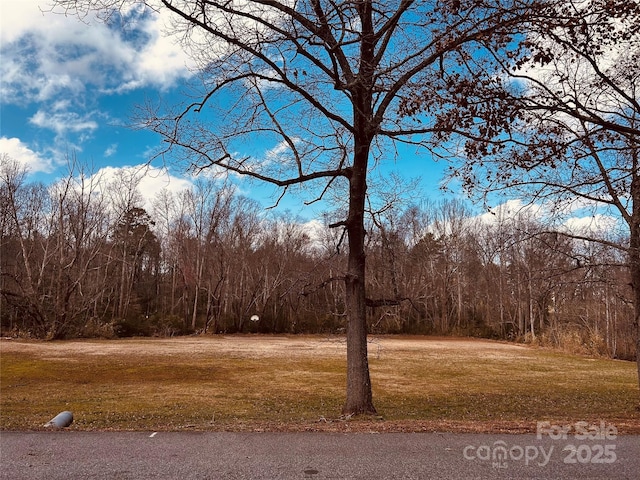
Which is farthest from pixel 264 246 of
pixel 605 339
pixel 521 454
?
pixel 521 454

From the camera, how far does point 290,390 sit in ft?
53.9

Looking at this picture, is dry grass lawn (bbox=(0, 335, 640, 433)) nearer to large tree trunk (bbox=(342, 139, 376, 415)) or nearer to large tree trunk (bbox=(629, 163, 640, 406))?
large tree trunk (bbox=(342, 139, 376, 415))

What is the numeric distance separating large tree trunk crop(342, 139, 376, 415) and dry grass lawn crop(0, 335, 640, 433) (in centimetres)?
46

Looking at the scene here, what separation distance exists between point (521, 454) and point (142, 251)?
58767 millimetres

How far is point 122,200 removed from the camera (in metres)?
48.1

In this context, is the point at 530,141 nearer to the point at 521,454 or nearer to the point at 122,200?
the point at 521,454

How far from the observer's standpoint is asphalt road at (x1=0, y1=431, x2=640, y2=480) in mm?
4625

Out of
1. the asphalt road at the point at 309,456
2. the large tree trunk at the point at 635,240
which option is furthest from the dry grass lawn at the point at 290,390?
the large tree trunk at the point at 635,240

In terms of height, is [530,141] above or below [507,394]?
above

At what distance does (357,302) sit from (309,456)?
449cm

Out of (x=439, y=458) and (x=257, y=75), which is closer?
(x=439, y=458)

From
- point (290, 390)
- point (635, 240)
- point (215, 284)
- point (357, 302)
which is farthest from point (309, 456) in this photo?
point (215, 284)

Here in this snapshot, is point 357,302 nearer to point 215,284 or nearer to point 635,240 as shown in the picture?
point 635,240

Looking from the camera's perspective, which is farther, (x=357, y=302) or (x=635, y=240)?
(x=635, y=240)
